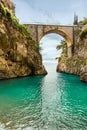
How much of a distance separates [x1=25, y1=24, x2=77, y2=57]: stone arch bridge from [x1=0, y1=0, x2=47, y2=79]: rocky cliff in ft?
9.86

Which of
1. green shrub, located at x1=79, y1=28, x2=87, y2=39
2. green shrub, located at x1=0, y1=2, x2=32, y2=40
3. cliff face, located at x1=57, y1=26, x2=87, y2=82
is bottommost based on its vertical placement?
cliff face, located at x1=57, y1=26, x2=87, y2=82

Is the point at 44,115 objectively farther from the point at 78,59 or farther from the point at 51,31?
the point at 51,31

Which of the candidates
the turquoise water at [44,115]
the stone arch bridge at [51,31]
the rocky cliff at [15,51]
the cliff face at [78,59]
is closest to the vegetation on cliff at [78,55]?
the cliff face at [78,59]

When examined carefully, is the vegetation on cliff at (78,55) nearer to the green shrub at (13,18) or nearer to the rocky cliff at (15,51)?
the rocky cliff at (15,51)

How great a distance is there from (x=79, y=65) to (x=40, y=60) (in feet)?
33.7

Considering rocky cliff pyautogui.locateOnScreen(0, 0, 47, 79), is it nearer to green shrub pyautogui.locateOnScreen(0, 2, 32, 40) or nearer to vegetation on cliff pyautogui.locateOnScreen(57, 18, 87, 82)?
green shrub pyautogui.locateOnScreen(0, 2, 32, 40)

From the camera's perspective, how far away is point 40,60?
170ft

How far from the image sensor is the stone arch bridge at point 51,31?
52.6m

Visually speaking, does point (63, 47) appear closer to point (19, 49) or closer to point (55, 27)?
point (55, 27)

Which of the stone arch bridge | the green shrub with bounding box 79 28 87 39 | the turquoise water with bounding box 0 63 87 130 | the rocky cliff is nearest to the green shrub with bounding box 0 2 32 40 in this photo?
the rocky cliff

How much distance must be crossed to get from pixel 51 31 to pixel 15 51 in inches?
667

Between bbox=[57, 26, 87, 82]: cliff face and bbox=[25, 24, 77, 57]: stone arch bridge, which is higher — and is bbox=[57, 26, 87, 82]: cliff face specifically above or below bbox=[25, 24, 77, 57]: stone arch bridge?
below

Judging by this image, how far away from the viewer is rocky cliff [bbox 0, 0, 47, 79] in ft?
124

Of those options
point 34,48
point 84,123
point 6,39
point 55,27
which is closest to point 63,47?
point 55,27
